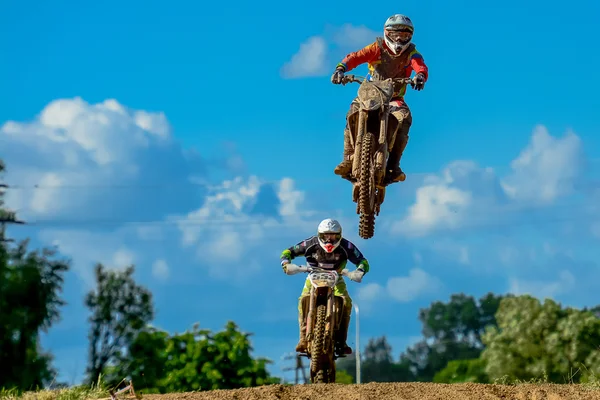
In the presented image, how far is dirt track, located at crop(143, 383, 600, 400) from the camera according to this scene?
1736cm

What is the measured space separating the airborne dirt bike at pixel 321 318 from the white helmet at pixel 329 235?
18.3 inches

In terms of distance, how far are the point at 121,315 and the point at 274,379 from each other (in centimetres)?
1023

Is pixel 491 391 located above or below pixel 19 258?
below

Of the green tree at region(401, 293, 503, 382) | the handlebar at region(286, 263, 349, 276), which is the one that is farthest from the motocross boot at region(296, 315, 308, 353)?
the green tree at region(401, 293, 503, 382)

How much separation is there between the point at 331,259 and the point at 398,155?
7.09 ft

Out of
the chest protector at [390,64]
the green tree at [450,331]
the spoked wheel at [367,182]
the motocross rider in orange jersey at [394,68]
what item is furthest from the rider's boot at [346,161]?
the green tree at [450,331]

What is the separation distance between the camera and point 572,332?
44.9m

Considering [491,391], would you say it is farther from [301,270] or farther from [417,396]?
[301,270]

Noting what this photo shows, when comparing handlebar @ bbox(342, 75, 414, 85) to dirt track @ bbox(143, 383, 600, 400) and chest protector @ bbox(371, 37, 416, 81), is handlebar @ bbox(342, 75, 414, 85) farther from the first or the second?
dirt track @ bbox(143, 383, 600, 400)

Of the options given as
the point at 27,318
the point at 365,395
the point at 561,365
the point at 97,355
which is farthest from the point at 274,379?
the point at 561,365

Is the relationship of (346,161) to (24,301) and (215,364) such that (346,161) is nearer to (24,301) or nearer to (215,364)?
(215,364)

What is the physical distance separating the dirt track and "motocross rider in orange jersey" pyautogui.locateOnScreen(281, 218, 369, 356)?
133 centimetres

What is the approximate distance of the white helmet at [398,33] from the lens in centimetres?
1941

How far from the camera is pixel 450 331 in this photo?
6875 cm
